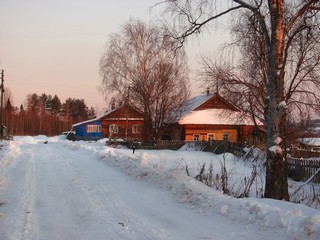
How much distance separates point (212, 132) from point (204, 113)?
252 centimetres

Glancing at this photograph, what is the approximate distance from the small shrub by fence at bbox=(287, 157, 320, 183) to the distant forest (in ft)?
302

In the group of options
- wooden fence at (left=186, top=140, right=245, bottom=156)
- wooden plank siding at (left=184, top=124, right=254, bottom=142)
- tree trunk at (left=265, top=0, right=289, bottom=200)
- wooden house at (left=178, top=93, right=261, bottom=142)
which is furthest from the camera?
wooden plank siding at (left=184, top=124, right=254, bottom=142)

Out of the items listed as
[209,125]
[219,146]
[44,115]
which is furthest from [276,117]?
[44,115]

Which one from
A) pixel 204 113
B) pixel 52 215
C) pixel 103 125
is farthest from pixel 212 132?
pixel 52 215

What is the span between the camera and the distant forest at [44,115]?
109 meters

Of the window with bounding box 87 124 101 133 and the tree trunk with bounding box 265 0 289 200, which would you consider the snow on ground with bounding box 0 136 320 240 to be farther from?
the window with bounding box 87 124 101 133

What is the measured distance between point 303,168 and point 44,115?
108699 millimetres

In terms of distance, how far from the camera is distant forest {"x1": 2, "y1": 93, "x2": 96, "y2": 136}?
356ft

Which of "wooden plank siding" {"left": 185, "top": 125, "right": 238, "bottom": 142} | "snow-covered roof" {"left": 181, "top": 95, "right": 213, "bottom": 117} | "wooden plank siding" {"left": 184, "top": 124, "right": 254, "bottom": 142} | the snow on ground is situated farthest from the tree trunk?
"wooden plank siding" {"left": 184, "top": 124, "right": 254, "bottom": 142}

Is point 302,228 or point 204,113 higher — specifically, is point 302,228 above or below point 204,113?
below

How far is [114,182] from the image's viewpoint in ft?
38.3

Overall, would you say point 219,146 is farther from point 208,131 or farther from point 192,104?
point 192,104

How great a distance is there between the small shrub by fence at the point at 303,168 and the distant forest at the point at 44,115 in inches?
3623

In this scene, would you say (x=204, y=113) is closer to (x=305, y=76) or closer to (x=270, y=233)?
Answer: (x=305, y=76)
